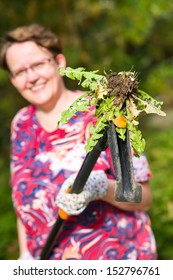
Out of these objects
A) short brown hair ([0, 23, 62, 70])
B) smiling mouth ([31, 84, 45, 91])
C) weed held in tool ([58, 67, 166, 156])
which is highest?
short brown hair ([0, 23, 62, 70])

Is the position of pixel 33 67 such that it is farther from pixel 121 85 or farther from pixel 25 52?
pixel 121 85

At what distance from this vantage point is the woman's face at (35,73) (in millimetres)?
2740

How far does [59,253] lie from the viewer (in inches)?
111

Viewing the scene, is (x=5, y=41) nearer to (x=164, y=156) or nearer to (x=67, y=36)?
(x=164, y=156)

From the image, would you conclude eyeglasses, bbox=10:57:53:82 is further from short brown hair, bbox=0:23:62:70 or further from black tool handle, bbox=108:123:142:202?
black tool handle, bbox=108:123:142:202

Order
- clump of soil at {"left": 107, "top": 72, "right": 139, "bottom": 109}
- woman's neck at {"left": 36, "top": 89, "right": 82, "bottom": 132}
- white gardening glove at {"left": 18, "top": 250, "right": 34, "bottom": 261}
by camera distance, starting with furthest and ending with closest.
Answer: white gardening glove at {"left": 18, "top": 250, "right": 34, "bottom": 261}
woman's neck at {"left": 36, "top": 89, "right": 82, "bottom": 132}
clump of soil at {"left": 107, "top": 72, "right": 139, "bottom": 109}

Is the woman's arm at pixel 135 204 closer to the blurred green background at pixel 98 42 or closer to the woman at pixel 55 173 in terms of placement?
the woman at pixel 55 173

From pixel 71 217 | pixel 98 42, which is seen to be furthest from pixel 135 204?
pixel 98 42

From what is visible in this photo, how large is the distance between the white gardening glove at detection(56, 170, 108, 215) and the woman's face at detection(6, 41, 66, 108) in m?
0.48

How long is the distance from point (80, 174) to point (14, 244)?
8.15 ft

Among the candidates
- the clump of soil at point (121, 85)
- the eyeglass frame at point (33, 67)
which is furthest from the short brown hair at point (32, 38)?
the clump of soil at point (121, 85)

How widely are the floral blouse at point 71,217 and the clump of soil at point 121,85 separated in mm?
796

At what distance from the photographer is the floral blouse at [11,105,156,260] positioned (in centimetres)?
271

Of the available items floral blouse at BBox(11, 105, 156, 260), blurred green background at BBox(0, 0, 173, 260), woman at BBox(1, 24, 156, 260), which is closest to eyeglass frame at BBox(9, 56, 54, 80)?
woman at BBox(1, 24, 156, 260)
